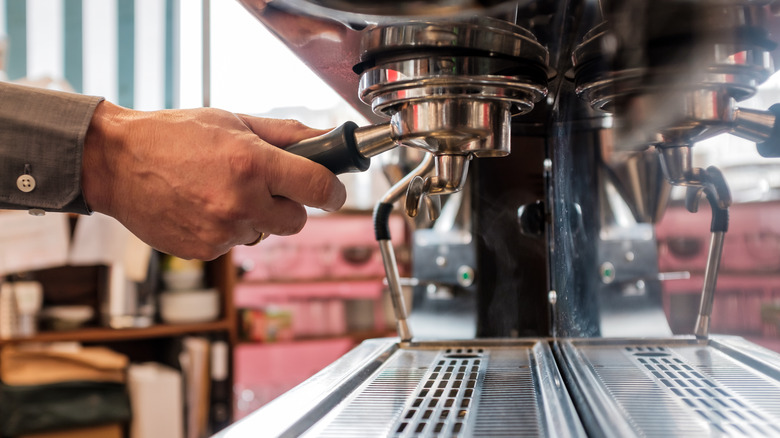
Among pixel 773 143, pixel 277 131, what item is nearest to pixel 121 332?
pixel 277 131

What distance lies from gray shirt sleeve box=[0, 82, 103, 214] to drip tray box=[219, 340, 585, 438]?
32cm

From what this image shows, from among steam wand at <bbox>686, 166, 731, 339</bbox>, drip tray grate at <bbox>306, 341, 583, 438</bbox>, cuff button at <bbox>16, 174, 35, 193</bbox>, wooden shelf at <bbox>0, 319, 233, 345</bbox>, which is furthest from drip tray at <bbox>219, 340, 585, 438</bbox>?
wooden shelf at <bbox>0, 319, 233, 345</bbox>

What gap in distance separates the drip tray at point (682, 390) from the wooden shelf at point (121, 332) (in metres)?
1.49

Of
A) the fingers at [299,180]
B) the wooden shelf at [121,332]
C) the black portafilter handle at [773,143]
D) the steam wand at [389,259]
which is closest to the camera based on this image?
the black portafilter handle at [773,143]

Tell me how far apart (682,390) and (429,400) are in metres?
0.20

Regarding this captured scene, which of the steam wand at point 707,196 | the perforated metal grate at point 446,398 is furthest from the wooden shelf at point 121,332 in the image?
the steam wand at point 707,196

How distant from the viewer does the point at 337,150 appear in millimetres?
583

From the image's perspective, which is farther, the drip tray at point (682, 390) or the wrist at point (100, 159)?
the wrist at point (100, 159)

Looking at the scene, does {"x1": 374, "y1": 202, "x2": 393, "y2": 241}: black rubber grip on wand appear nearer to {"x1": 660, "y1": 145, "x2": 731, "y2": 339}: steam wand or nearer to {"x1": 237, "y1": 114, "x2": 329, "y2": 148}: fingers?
{"x1": 237, "y1": 114, "x2": 329, "y2": 148}: fingers

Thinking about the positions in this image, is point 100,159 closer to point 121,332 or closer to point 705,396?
point 705,396

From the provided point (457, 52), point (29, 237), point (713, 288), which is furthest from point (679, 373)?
point (29, 237)

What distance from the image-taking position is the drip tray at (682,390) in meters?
0.40

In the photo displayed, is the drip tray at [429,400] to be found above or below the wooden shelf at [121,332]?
above

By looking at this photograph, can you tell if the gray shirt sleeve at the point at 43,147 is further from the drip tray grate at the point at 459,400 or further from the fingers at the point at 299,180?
the drip tray grate at the point at 459,400
